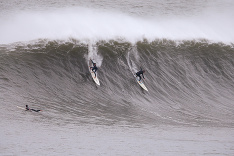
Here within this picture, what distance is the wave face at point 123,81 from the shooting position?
39.9 ft

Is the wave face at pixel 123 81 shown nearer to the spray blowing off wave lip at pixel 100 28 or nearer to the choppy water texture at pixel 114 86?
the choppy water texture at pixel 114 86

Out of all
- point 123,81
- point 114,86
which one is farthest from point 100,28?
point 114,86

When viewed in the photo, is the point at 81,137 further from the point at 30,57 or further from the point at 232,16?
the point at 232,16

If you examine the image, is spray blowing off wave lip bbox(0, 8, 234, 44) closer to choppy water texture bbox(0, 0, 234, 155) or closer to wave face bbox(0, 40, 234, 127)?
choppy water texture bbox(0, 0, 234, 155)

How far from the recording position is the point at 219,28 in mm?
25734

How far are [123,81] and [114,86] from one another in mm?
789

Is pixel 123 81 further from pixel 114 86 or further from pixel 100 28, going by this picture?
pixel 100 28

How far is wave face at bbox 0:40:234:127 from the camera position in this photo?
12.2 meters

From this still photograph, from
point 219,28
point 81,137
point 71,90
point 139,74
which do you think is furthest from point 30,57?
point 219,28

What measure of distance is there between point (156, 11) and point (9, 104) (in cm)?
2232

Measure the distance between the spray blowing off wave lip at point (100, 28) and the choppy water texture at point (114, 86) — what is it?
0.21ft

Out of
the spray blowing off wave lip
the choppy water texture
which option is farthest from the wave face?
the spray blowing off wave lip

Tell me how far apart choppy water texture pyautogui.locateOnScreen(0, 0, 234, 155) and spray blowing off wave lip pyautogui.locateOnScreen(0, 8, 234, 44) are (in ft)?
0.21

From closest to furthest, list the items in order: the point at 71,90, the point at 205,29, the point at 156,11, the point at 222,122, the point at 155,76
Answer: the point at 222,122 → the point at 71,90 → the point at 155,76 → the point at 205,29 → the point at 156,11
